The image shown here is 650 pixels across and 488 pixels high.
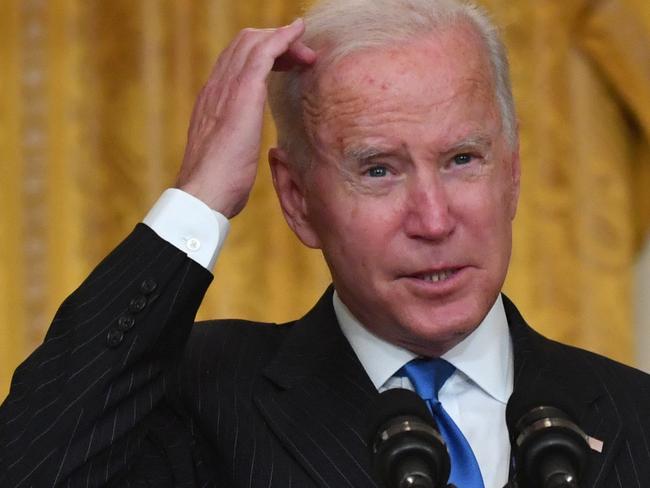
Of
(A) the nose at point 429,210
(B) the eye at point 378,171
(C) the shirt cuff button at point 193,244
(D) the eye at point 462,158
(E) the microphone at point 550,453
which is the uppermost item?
(D) the eye at point 462,158

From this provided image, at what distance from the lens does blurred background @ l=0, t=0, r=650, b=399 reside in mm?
3074

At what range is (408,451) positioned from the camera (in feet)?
4.54

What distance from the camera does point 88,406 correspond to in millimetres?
1854

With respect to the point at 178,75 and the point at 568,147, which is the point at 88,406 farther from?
the point at 568,147

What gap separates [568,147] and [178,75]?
0.89 m

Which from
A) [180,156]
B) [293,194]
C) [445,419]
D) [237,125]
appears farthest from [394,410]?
[180,156]

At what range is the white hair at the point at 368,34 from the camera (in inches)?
78.2

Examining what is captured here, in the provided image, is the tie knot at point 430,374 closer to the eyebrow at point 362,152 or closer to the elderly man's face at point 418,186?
the elderly man's face at point 418,186

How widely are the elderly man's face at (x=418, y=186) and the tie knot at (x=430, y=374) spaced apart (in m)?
0.03

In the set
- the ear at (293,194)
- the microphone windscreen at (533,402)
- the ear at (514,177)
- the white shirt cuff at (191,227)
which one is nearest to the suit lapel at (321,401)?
the ear at (293,194)

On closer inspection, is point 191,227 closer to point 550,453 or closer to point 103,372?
point 103,372

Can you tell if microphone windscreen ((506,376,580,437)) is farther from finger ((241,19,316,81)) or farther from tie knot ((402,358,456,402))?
finger ((241,19,316,81))

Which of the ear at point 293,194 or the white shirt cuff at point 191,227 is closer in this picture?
the white shirt cuff at point 191,227

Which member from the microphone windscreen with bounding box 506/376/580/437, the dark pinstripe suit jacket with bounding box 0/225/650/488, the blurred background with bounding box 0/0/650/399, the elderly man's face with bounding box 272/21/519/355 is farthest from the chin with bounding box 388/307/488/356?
the blurred background with bounding box 0/0/650/399
